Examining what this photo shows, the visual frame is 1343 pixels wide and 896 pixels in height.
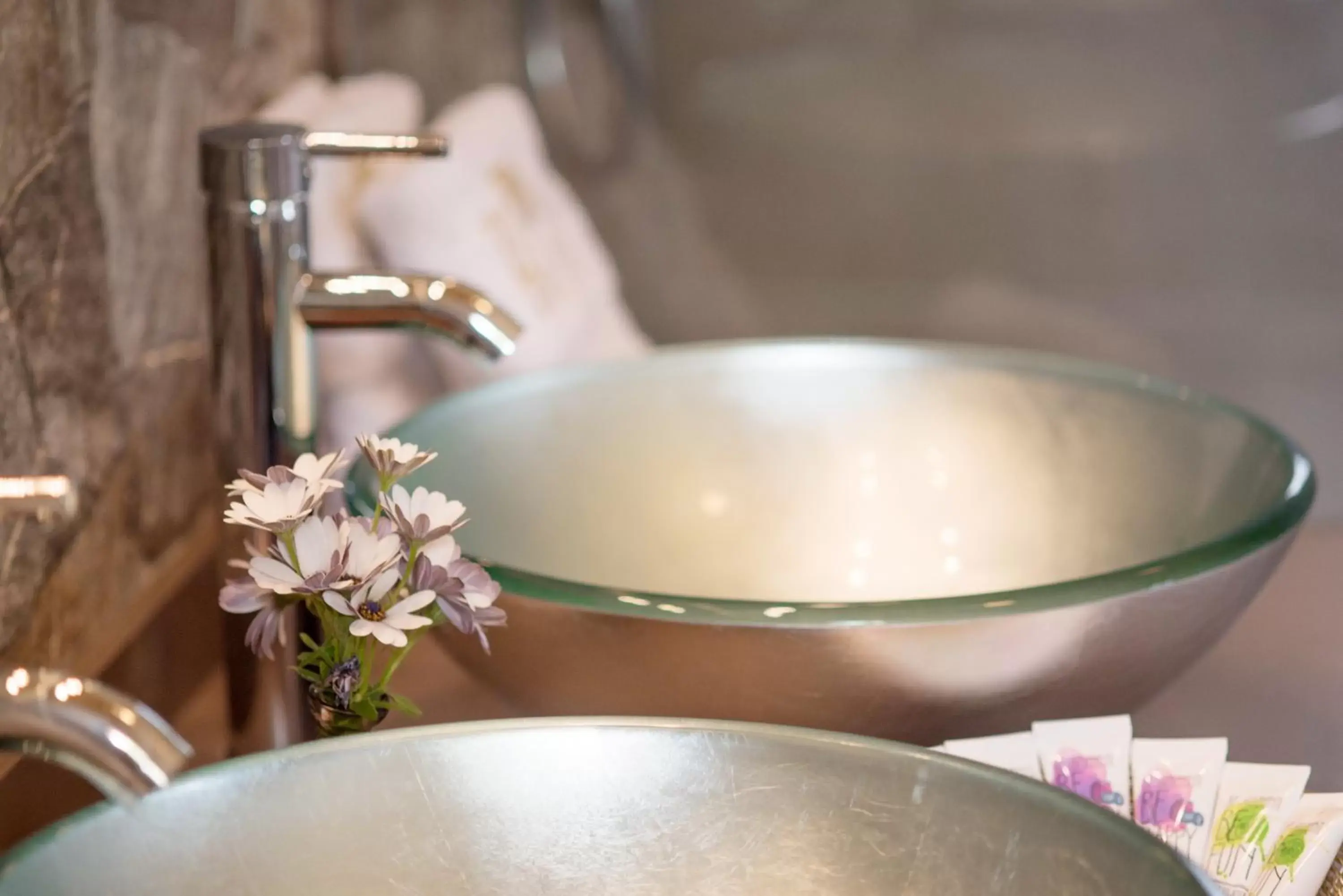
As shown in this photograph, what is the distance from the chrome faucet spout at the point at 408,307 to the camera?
25.3 inches

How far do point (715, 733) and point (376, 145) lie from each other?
350mm

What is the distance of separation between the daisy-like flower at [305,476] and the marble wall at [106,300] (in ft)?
0.76

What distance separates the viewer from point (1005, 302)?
4.10 ft

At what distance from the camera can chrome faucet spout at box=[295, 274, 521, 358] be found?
0.64 meters

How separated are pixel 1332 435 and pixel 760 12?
573 millimetres

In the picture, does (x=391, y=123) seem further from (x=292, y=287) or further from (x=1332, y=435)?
(x=1332, y=435)

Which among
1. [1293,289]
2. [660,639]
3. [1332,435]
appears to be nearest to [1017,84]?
[1293,289]

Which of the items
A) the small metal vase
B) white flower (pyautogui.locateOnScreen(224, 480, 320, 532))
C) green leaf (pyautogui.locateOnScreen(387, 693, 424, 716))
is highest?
white flower (pyautogui.locateOnScreen(224, 480, 320, 532))

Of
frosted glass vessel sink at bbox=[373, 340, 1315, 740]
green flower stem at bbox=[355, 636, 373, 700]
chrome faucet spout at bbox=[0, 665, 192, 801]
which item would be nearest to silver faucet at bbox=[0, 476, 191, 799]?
chrome faucet spout at bbox=[0, 665, 192, 801]

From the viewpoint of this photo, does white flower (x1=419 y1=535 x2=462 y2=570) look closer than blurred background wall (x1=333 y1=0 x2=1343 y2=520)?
Yes

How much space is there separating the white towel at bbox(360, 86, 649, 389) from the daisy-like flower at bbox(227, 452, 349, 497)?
40 centimetres

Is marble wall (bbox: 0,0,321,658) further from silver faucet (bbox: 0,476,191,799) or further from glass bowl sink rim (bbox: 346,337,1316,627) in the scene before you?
silver faucet (bbox: 0,476,191,799)

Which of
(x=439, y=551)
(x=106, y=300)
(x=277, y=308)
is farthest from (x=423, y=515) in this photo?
(x=106, y=300)

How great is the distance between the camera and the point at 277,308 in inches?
26.5
